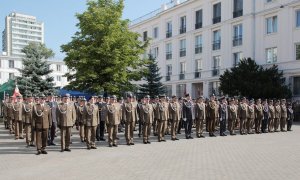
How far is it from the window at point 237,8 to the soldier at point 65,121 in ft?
91.2

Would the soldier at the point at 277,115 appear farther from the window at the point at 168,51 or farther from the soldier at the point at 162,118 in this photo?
the window at the point at 168,51

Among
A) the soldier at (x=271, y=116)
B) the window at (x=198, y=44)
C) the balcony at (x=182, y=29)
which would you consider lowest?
the soldier at (x=271, y=116)

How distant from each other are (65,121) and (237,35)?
2815 cm

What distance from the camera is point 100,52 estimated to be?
23.9m

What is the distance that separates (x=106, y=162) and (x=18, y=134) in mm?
8970

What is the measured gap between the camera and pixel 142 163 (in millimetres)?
10617

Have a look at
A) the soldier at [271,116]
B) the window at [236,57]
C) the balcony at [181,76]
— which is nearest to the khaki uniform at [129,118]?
the soldier at [271,116]

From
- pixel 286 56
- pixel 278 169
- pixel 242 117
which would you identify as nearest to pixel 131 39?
pixel 242 117

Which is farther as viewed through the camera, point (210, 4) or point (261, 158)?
point (210, 4)

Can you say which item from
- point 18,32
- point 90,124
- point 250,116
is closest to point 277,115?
point 250,116

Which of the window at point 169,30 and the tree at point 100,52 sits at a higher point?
the window at point 169,30

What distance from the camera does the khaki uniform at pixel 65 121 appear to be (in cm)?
1320

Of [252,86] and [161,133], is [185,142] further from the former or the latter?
[252,86]

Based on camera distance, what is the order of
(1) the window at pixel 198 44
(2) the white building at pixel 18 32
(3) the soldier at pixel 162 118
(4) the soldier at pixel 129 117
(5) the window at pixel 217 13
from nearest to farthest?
(4) the soldier at pixel 129 117, (3) the soldier at pixel 162 118, (5) the window at pixel 217 13, (1) the window at pixel 198 44, (2) the white building at pixel 18 32
